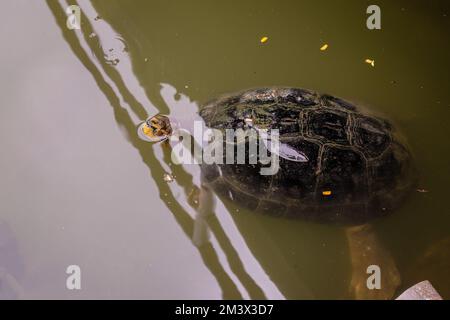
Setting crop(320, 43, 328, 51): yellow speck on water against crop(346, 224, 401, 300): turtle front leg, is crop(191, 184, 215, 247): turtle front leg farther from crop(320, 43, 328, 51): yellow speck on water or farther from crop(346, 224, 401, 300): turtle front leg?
crop(320, 43, 328, 51): yellow speck on water

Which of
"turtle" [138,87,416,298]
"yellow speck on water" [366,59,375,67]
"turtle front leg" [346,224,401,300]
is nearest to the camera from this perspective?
"turtle" [138,87,416,298]

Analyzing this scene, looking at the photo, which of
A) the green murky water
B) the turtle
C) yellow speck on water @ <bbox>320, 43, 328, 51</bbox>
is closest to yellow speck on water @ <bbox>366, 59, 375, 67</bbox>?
the green murky water

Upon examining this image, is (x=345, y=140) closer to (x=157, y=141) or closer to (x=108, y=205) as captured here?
(x=157, y=141)

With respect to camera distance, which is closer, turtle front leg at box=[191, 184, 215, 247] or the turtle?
the turtle

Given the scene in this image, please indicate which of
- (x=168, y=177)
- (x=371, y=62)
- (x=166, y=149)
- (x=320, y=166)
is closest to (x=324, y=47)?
(x=371, y=62)

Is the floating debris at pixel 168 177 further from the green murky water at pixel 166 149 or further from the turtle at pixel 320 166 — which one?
the turtle at pixel 320 166

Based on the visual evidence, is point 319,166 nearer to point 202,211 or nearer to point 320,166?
point 320,166
